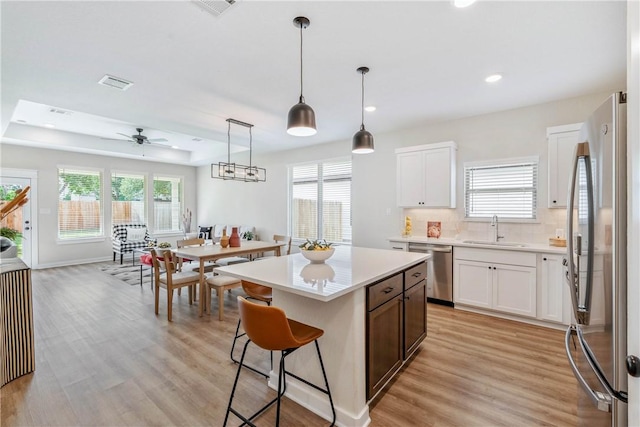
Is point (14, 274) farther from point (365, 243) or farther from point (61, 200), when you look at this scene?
point (61, 200)

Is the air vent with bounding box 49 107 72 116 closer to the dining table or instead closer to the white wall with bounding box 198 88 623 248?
the dining table

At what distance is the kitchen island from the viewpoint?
1.83m

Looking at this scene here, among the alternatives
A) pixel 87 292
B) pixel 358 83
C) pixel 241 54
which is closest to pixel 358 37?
pixel 358 83

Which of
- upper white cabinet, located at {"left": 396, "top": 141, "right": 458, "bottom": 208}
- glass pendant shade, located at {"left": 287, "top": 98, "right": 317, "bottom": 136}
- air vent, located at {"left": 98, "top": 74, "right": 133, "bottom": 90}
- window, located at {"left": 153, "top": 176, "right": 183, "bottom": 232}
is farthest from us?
window, located at {"left": 153, "top": 176, "right": 183, "bottom": 232}

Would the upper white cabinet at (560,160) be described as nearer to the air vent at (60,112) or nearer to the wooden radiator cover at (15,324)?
the wooden radiator cover at (15,324)

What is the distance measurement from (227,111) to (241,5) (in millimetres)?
2295

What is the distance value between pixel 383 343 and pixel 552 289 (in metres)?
2.59

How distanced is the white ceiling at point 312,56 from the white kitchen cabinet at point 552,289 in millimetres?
2022

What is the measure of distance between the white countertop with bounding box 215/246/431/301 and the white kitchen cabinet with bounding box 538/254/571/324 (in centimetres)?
180

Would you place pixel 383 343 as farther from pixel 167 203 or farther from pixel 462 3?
pixel 167 203

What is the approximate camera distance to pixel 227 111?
414 cm

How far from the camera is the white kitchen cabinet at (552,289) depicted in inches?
131

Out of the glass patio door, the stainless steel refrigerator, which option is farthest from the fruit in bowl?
the glass patio door

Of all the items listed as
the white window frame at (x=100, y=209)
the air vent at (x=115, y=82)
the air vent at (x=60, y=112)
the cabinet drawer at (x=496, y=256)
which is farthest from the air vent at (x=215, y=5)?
the white window frame at (x=100, y=209)
